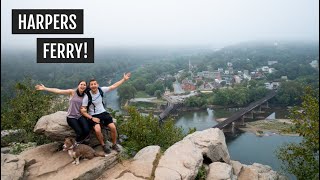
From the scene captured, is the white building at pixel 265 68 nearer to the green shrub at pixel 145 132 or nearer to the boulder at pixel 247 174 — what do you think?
the green shrub at pixel 145 132

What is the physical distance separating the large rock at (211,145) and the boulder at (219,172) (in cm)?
46

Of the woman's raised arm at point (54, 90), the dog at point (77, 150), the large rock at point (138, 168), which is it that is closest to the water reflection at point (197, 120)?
the large rock at point (138, 168)

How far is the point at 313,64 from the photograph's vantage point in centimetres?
7575

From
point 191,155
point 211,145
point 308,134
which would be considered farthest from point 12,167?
point 308,134

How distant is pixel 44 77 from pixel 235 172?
101 ft

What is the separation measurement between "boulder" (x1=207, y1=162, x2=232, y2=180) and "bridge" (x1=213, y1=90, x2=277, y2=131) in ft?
96.8

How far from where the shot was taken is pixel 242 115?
42.8 meters

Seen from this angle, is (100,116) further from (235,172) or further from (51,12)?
(235,172)

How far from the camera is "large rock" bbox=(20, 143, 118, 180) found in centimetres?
672

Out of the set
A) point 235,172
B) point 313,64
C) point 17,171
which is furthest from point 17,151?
point 313,64

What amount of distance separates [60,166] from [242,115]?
1490 inches

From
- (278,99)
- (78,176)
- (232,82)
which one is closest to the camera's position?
(78,176)

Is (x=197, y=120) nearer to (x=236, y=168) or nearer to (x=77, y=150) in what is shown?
(x=236, y=168)

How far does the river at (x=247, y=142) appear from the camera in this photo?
27.8 m
